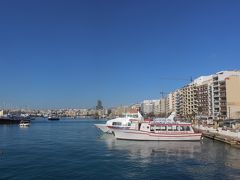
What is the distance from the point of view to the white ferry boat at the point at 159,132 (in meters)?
68.6

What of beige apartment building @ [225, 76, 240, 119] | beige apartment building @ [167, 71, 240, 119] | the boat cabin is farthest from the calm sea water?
beige apartment building @ [167, 71, 240, 119]

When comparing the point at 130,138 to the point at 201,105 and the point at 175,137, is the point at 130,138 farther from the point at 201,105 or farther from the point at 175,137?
the point at 201,105

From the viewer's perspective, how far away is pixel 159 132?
69.1 metres

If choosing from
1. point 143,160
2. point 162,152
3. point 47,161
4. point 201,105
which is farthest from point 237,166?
point 201,105

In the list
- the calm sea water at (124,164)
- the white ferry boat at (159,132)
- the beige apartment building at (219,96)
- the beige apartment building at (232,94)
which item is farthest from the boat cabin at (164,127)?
the beige apartment building at (232,94)

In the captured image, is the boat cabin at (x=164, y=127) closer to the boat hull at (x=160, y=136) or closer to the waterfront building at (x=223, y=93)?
the boat hull at (x=160, y=136)

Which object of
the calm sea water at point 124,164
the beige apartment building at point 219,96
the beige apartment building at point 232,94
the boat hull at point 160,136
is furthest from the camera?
the beige apartment building at point 219,96

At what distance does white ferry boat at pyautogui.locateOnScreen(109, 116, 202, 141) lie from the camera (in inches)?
2699

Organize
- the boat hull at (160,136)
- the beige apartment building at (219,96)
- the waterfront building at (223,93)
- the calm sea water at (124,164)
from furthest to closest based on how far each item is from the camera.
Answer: the waterfront building at (223,93) → the beige apartment building at (219,96) → the boat hull at (160,136) → the calm sea water at (124,164)

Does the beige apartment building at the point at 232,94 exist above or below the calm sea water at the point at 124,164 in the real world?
above

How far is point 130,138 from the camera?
6988 centimetres

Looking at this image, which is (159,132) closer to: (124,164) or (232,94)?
(124,164)

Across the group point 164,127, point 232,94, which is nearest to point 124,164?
point 164,127

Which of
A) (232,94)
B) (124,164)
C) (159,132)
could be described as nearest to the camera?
(124,164)
